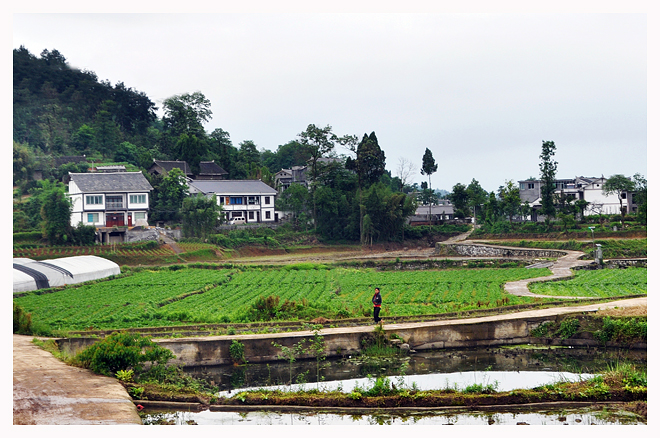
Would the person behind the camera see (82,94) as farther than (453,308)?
Yes

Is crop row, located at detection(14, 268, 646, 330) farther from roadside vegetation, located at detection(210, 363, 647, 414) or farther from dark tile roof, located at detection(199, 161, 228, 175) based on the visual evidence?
dark tile roof, located at detection(199, 161, 228, 175)

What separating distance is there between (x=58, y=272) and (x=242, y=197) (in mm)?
30127

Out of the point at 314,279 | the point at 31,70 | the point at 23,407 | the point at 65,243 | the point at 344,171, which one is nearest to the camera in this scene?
the point at 23,407

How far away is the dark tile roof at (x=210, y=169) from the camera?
207 ft

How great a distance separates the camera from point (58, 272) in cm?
2836

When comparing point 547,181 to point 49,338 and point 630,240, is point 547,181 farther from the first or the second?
point 49,338

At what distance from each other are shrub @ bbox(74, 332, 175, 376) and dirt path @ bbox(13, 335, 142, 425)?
25 centimetres

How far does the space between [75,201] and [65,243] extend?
665 cm

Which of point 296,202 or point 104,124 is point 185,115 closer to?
point 104,124

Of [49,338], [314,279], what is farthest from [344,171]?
[49,338]

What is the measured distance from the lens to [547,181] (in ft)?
166

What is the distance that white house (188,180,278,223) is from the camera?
56656 millimetres

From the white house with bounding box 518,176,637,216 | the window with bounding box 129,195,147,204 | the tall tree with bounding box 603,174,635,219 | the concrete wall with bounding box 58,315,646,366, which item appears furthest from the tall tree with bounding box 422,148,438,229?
the concrete wall with bounding box 58,315,646,366

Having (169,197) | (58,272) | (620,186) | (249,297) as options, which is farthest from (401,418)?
(620,186)
